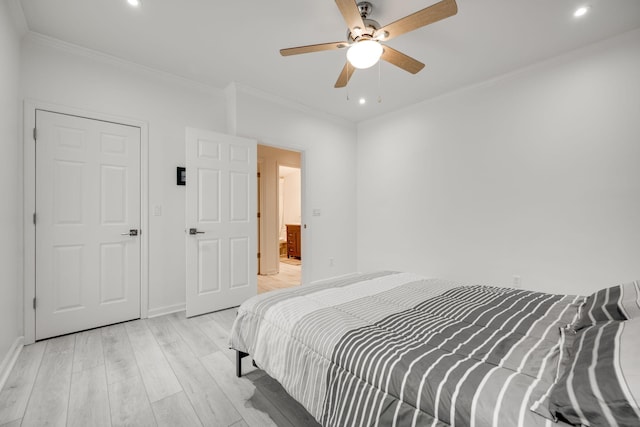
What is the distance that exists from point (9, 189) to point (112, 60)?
1509 mm

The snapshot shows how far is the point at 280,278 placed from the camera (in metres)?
4.83

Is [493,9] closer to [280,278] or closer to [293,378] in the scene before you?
[293,378]

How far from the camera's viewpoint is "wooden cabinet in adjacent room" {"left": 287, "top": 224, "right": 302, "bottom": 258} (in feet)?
22.5

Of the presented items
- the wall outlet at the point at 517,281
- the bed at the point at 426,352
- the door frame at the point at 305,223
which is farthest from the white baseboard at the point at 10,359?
the wall outlet at the point at 517,281

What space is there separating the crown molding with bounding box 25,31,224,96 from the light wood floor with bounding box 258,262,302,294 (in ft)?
8.95

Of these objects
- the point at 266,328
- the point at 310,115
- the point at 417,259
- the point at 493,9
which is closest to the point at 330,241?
the point at 417,259

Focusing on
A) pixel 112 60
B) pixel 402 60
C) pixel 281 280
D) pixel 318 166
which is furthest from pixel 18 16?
pixel 281 280

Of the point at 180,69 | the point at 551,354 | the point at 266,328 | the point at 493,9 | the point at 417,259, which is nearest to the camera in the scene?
the point at 551,354

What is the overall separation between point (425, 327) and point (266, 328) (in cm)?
84

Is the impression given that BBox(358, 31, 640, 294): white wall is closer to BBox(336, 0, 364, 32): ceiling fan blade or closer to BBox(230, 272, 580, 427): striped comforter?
BBox(230, 272, 580, 427): striped comforter

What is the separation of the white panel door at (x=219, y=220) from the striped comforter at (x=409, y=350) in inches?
59.1

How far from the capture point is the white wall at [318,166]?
3.58 m

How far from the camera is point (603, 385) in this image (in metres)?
0.71

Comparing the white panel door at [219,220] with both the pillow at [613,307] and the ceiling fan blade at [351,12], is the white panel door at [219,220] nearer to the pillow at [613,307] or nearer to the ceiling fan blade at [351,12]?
the ceiling fan blade at [351,12]
